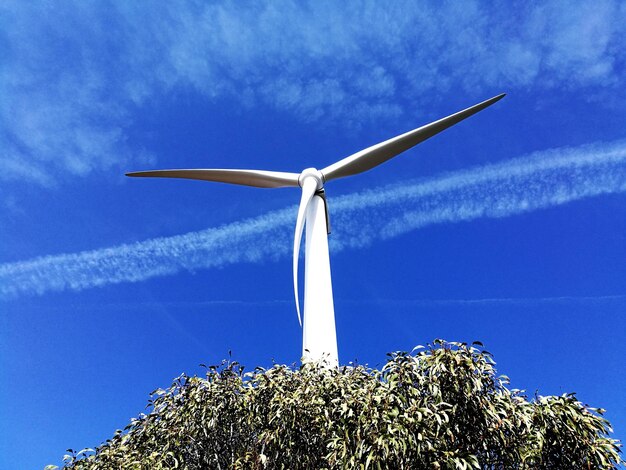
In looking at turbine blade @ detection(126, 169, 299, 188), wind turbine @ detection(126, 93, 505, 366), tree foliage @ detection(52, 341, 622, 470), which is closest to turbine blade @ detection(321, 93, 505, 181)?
wind turbine @ detection(126, 93, 505, 366)

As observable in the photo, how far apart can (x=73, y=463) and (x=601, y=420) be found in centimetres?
1465

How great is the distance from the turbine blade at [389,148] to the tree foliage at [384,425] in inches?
608

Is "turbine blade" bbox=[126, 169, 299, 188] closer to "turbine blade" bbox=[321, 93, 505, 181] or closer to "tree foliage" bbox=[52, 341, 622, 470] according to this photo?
"turbine blade" bbox=[321, 93, 505, 181]

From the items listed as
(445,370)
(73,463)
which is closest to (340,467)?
(445,370)

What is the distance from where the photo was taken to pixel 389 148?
93.9ft

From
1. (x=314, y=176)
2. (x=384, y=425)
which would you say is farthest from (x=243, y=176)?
(x=384, y=425)

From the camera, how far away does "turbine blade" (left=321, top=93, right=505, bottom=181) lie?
91.6 ft

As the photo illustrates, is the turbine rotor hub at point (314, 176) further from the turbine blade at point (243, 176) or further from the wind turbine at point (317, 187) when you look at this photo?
the turbine blade at point (243, 176)

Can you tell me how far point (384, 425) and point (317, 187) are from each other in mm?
17633

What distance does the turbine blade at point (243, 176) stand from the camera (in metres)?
29.2

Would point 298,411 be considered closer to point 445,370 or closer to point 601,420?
point 445,370

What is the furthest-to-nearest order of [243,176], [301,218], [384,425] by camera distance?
1. [243,176]
2. [301,218]
3. [384,425]

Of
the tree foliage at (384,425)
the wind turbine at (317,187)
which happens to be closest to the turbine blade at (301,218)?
the wind turbine at (317,187)

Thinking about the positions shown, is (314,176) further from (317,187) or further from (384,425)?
(384,425)
